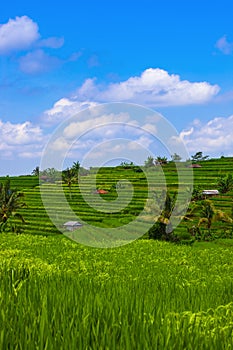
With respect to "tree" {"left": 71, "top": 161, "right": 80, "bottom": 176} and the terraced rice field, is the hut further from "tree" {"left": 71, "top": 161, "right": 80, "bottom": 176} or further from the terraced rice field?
"tree" {"left": 71, "top": 161, "right": 80, "bottom": 176}

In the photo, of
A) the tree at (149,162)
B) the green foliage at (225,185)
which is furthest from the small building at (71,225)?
the tree at (149,162)

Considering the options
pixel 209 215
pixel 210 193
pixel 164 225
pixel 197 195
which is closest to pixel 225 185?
pixel 210 193

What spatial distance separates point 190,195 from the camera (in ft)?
139

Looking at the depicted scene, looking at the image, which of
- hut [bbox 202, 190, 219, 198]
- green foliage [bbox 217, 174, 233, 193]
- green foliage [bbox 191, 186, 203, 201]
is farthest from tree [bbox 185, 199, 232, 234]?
green foliage [bbox 217, 174, 233, 193]

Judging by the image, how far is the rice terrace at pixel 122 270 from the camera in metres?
2.82

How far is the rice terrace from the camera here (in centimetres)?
282

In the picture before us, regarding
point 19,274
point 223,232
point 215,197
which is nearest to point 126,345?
point 19,274

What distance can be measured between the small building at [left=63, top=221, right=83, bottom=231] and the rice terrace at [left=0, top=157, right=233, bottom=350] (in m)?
0.42

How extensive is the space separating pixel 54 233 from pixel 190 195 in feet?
39.5

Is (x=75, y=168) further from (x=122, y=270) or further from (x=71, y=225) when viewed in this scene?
(x=122, y=270)

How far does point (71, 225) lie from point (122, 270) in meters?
27.6

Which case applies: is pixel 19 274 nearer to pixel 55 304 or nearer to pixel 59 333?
pixel 55 304

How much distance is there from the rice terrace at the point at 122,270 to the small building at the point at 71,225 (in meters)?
0.42

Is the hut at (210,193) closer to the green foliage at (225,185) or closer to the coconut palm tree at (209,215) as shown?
the green foliage at (225,185)
